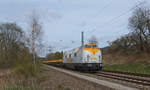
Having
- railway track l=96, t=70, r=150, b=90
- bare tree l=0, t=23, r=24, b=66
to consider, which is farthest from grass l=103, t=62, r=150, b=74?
bare tree l=0, t=23, r=24, b=66

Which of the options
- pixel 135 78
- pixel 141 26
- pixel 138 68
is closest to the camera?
pixel 135 78

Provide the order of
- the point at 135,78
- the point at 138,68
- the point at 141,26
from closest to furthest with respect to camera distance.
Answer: the point at 135,78
the point at 138,68
the point at 141,26

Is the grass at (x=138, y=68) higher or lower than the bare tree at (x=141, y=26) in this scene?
lower

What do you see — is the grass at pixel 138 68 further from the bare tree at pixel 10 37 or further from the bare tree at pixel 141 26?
the bare tree at pixel 10 37

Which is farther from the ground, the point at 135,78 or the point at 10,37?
the point at 10,37

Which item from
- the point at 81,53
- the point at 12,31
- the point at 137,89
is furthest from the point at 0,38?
the point at 137,89

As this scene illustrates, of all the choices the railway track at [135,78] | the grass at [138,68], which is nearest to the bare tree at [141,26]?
the grass at [138,68]

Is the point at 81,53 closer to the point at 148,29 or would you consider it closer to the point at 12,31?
the point at 148,29

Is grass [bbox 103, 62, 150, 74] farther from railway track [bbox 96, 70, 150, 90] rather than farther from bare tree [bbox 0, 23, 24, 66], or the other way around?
bare tree [bbox 0, 23, 24, 66]

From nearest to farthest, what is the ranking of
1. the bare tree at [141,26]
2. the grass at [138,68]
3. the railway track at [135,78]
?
the railway track at [135,78] < the grass at [138,68] < the bare tree at [141,26]

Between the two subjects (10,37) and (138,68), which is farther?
(10,37)

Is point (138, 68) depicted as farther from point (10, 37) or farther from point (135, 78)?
point (10, 37)

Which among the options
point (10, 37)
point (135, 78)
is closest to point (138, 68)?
point (135, 78)

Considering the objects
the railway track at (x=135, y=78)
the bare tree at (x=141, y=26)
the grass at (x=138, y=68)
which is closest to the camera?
the railway track at (x=135, y=78)
